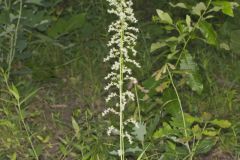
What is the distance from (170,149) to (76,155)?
0.68 m

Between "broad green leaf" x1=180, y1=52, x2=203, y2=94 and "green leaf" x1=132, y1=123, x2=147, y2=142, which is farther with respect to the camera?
"broad green leaf" x1=180, y1=52, x2=203, y2=94

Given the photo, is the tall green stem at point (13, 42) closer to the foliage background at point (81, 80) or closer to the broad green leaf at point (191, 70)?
the foliage background at point (81, 80)

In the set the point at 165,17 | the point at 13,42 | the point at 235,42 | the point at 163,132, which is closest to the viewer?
the point at 163,132

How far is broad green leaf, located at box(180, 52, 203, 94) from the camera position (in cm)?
335

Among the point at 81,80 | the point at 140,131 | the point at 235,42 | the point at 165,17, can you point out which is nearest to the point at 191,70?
the point at 165,17

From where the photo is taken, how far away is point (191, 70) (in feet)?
10.9

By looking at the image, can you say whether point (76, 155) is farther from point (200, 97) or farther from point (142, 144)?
point (200, 97)

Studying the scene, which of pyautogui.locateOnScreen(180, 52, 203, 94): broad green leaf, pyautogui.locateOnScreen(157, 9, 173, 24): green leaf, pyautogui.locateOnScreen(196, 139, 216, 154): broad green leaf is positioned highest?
pyautogui.locateOnScreen(157, 9, 173, 24): green leaf

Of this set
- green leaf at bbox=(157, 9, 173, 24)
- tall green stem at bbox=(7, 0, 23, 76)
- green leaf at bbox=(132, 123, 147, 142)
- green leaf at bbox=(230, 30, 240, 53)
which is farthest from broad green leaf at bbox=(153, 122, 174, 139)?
tall green stem at bbox=(7, 0, 23, 76)

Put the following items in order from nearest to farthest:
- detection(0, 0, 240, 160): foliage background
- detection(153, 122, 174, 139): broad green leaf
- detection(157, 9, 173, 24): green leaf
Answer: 1. detection(153, 122, 174, 139): broad green leaf
2. detection(157, 9, 173, 24): green leaf
3. detection(0, 0, 240, 160): foliage background

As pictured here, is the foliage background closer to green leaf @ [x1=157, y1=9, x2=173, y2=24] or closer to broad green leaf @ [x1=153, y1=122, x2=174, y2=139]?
broad green leaf @ [x1=153, y1=122, x2=174, y2=139]

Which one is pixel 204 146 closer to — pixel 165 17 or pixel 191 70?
pixel 191 70

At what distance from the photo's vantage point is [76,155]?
3783 millimetres

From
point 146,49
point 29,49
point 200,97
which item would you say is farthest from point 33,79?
point 200,97
